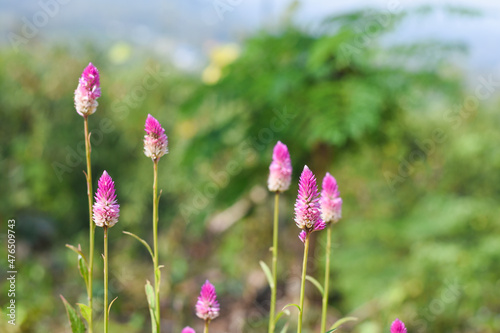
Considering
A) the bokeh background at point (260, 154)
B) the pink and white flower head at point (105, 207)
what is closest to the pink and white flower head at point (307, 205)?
the pink and white flower head at point (105, 207)

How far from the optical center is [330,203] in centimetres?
79

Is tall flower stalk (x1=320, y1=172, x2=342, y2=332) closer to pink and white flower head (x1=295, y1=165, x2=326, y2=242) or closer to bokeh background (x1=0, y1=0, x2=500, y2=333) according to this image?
pink and white flower head (x1=295, y1=165, x2=326, y2=242)

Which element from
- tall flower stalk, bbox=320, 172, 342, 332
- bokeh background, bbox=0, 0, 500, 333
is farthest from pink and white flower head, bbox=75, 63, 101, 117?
bokeh background, bbox=0, 0, 500, 333

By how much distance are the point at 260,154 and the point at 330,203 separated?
0.94 m

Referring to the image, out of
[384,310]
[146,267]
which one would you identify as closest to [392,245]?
[384,310]

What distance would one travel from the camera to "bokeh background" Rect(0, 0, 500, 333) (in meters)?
1.80

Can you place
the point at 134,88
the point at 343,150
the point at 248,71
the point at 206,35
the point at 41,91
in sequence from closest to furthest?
the point at 248,71, the point at 343,150, the point at 41,91, the point at 134,88, the point at 206,35

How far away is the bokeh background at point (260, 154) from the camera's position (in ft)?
5.92

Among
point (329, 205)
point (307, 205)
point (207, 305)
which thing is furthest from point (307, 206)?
point (207, 305)

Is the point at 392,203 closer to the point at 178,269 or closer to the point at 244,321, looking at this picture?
the point at 244,321

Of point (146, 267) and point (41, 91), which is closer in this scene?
point (146, 267)

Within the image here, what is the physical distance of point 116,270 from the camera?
3104 millimetres

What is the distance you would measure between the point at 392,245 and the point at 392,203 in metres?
0.50

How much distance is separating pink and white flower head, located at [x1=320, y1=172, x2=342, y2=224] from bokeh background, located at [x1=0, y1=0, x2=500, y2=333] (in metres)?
0.71
